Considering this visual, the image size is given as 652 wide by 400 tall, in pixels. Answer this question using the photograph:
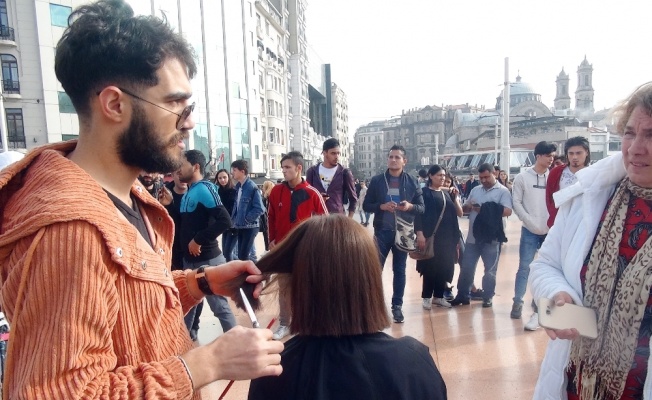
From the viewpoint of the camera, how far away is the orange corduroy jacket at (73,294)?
930mm

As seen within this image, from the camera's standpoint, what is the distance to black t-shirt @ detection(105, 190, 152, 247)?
135cm

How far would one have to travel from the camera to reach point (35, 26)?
23.3 m

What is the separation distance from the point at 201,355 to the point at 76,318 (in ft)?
1.02

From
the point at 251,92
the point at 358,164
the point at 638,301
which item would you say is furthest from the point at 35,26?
the point at 358,164

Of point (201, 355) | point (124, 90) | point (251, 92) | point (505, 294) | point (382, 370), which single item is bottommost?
point (505, 294)

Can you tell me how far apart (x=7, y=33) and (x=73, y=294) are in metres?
29.3

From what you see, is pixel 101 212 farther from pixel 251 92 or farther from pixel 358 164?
pixel 358 164

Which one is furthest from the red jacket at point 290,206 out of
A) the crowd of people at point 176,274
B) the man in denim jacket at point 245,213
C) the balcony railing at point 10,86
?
the balcony railing at point 10,86

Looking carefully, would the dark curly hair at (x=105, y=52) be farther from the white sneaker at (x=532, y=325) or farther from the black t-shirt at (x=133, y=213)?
the white sneaker at (x=532, y=325)

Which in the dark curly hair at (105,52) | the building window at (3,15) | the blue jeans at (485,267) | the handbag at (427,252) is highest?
the building window at (3,15)

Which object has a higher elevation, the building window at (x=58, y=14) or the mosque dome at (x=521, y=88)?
the mosque dome at (x=521, y=88)

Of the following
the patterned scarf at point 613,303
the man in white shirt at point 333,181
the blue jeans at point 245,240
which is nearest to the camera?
the patterned scarf at point 613,303

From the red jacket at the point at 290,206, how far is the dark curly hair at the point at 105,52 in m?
3.22

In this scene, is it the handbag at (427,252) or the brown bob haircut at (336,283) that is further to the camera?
the handbag at (427,252)
